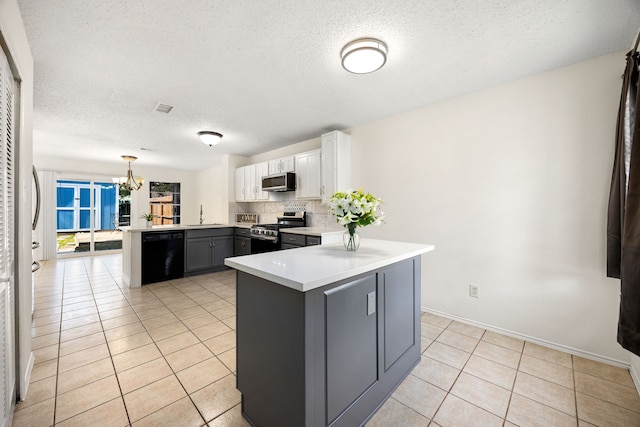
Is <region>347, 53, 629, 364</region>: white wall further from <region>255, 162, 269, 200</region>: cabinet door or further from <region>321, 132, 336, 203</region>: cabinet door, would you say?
<region>255, 162, 269, 200</region>: cabinet door

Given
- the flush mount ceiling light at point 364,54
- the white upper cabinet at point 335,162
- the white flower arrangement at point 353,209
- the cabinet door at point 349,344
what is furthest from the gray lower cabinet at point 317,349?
the white upper cabinet at point 335,162

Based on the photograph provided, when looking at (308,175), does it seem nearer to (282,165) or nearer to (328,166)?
(328,166)

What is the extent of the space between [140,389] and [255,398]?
3.00ft

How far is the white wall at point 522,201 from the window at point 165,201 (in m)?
7.16

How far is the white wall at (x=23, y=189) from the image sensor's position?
59.0 inches

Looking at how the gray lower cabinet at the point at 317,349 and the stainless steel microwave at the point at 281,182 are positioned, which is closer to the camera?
the gray lower cabinet at the point at 317,349

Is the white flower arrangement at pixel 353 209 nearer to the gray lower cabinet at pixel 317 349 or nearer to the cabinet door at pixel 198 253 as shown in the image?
the gray lower cabinet at pixel 317 349

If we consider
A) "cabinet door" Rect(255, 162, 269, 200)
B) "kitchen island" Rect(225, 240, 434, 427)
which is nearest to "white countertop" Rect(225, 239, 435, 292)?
"kitchen island" Rect(225, 240, 434, 427)

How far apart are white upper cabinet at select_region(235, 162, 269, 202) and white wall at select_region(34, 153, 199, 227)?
1.87 meters

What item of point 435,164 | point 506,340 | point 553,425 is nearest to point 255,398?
point 553,425

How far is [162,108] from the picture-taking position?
10.2 ft

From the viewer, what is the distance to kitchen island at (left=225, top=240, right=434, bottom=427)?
116cm

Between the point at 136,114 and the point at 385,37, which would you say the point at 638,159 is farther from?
the point at 136,114

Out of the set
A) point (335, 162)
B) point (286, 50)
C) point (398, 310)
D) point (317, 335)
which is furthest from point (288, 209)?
point (317, 335)
